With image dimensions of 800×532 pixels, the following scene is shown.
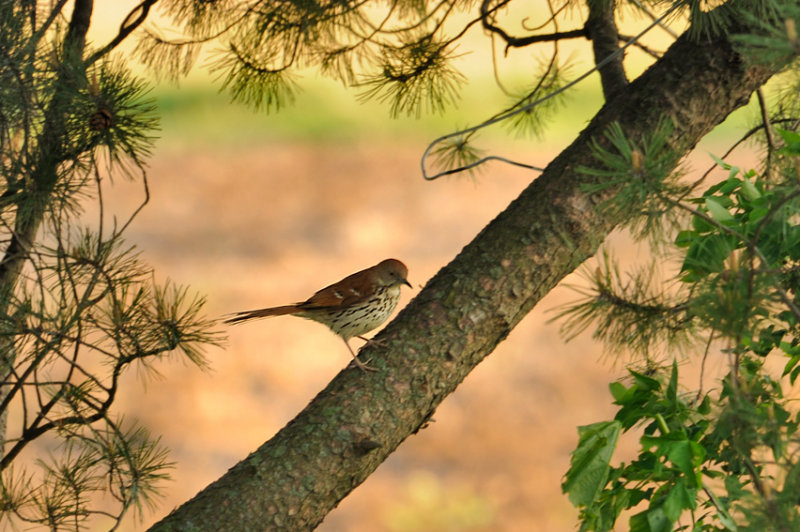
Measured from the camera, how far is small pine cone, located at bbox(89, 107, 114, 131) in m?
1.41

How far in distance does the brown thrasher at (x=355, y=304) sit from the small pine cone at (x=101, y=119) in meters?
0.57

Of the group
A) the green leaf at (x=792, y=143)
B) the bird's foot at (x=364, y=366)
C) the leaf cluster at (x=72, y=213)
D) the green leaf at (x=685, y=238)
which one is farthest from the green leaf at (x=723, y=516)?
the leaf cluster at (x=72, y=213)

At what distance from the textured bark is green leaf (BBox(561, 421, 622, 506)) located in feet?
1.17

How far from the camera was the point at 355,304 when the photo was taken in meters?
1.91

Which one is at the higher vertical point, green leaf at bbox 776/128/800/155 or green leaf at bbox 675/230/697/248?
green leaf at bbox 675/230/697/248

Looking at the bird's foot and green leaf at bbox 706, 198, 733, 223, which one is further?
the bird's foot

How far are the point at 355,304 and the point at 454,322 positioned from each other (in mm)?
399

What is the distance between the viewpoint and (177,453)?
3799 mm

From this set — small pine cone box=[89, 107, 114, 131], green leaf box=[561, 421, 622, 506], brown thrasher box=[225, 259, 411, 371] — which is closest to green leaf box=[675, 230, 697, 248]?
green leaf box=[561, 421, 622, 506]

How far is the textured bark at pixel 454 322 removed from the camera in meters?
1.45

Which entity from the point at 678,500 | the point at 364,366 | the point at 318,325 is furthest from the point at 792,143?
the point at 318,325

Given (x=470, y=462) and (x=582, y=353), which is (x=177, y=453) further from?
(x=582, y=353)

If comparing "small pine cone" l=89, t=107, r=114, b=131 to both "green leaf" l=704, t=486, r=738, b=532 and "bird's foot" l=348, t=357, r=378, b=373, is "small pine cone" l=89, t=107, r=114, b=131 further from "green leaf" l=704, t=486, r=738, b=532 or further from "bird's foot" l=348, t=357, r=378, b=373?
"green leaf" l=704, t=486, r=738, b=532

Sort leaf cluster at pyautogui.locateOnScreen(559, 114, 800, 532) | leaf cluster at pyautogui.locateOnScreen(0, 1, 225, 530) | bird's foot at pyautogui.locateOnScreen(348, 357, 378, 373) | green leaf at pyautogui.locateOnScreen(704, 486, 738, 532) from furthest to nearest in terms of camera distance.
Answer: bird's foot at pyautogui.locateOnScreen(348, 357, 378, 373) → leaf cluster at pyautogui.locateOnScreen(0, 1, 225, 530) → green leaf at pyautogui.locateOnScreen(704, 486, 738, 532) → leaf cluster at pyautogui.locateOnScreen(559, 114, 800, 532)
